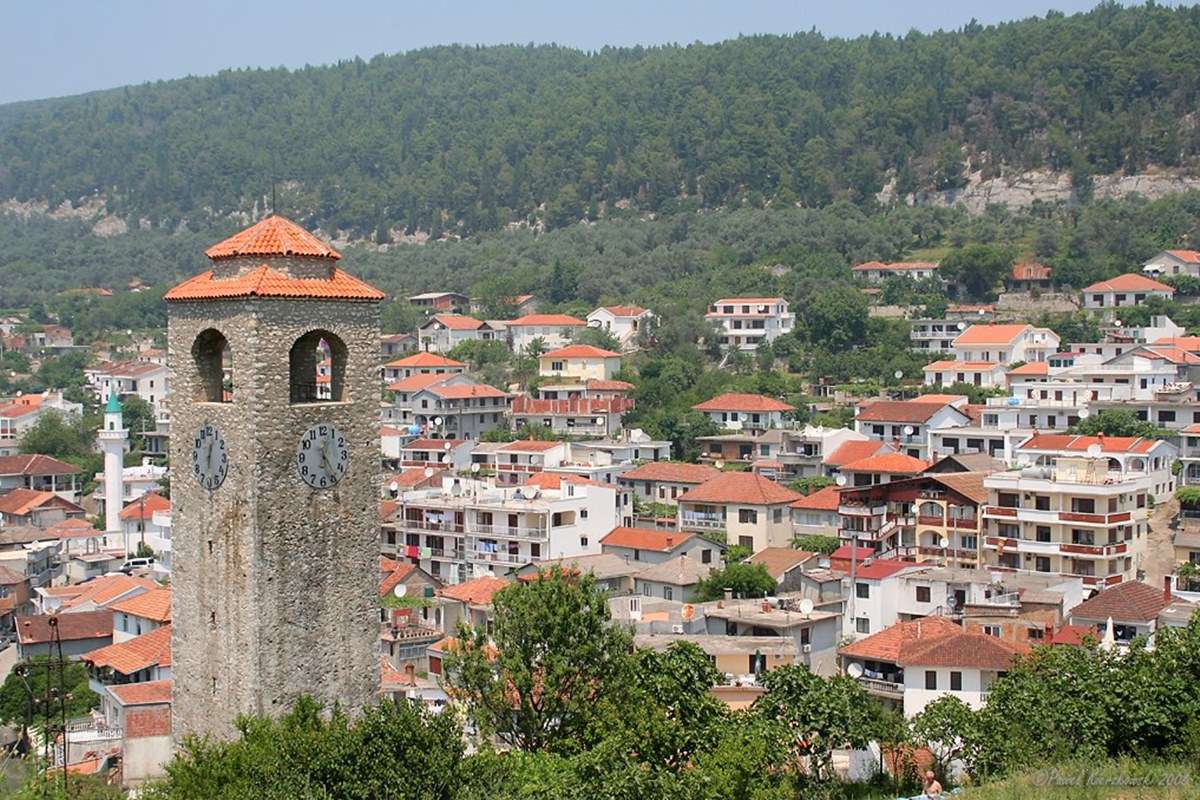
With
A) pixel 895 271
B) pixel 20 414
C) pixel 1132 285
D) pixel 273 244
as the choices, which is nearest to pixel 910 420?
pixel 1132 285

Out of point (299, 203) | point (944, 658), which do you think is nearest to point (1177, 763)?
point (944, 658)

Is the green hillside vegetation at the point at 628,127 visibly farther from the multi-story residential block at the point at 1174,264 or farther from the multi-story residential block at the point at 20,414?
the multi-story residential block at the point at 20,414

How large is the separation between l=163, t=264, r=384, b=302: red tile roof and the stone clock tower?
20 millimetres

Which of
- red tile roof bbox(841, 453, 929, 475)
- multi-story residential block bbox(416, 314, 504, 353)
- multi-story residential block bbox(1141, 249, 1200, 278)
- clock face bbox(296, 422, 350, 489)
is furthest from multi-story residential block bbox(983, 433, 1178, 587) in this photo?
multi-story residential block bbox(416, 314, 504, 353)

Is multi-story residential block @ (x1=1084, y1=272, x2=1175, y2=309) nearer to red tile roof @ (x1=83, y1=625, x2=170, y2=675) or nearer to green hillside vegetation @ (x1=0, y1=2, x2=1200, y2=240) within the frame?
green hillside vegetation @ (x1=0, y1=2, x2=1200, y2=240)

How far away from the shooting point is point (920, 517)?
36531 millimetres

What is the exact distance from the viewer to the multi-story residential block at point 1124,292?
6475cm

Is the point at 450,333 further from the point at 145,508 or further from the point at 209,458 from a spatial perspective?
the point at 209,458

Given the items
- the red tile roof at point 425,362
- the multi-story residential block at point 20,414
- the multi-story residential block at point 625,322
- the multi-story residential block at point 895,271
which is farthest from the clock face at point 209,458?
the multi-story residential block at point 895,271

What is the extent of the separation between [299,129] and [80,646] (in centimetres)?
13144

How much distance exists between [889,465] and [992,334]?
19.1 metres

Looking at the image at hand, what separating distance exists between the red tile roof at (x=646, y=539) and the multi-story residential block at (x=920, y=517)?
162 inches

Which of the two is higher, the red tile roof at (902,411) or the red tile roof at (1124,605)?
the red tile roof at (902,411)

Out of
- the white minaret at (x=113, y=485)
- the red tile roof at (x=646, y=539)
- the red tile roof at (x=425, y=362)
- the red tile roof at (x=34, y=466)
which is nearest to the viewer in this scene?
the red tile roof at (x=646, y=539)
